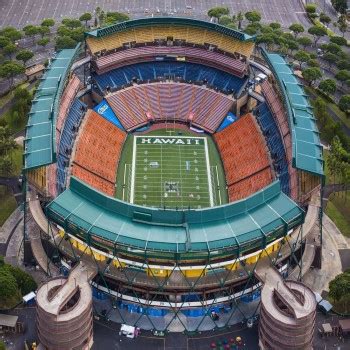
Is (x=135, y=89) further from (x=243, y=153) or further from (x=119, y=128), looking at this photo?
(x=243, y=153)

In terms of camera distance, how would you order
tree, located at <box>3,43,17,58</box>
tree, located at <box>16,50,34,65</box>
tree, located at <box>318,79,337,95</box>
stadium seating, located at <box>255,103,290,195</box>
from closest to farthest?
stadium seating, located at <box>255,103,290,195</box> → tree, located at <box>318,79,337,95</box> → tree, located at <box>16,50,34,65</box> → tree, located at <box>3,43,17,58</box>

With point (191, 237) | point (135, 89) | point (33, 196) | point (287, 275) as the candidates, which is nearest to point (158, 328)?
point (191, 237)

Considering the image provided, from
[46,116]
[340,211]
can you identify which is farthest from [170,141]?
[340,211]

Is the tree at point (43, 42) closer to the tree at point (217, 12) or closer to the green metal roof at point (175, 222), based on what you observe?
the tree at point (217, 12)

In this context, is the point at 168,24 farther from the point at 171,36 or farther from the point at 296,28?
the point at 296,28

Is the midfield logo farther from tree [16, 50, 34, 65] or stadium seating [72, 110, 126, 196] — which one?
tree [16, 50, 34, 65]

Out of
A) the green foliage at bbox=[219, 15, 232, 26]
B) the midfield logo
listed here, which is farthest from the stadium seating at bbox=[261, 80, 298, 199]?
the green foliage at bbox=[219, 15, 232, 26]
